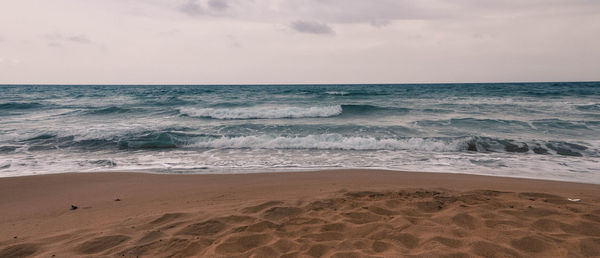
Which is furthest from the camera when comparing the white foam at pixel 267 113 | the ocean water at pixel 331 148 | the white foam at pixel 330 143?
the white foam at pixel 267 113

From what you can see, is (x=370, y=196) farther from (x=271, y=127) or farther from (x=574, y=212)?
(x=271, y=127)

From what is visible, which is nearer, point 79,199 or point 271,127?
point 79,199

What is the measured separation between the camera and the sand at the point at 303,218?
3055 millimetres

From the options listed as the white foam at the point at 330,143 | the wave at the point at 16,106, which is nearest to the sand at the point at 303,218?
the white foam at the point at 330,143

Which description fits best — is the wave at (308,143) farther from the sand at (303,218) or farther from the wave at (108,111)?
the wave at (108,111)

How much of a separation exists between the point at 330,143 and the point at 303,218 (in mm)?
6344

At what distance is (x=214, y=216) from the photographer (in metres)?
3.96

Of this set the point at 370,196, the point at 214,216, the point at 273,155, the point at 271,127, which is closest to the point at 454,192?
the point at 370,196

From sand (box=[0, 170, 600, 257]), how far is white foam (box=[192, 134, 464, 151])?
375 cm

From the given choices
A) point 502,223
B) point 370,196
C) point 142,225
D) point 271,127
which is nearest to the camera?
point 502,223

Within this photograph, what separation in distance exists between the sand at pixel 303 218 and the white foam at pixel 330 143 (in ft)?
12.3

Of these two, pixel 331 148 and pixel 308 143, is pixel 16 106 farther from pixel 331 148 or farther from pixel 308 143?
pixel 331 148

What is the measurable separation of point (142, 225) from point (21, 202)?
9.30 ft

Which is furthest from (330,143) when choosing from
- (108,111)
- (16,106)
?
(16,106)
